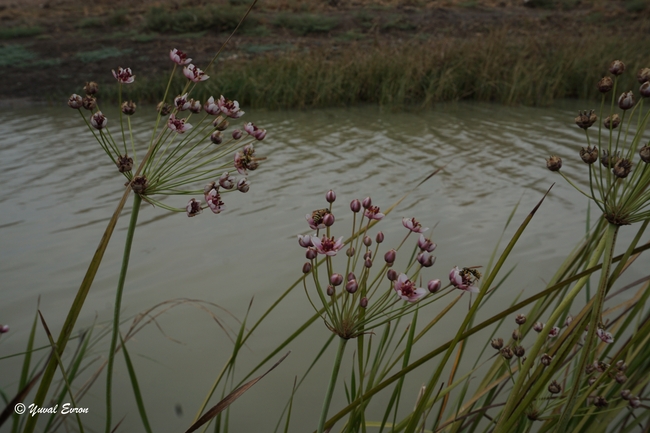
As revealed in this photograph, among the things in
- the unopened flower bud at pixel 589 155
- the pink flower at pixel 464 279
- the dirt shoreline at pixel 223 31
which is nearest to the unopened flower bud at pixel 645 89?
the unopened flower bud at pixel 589 155

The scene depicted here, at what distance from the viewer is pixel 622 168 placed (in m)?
1.12

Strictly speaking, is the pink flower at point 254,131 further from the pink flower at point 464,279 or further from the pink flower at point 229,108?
the pink flower at point 464,279

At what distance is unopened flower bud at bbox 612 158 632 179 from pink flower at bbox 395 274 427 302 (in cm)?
44

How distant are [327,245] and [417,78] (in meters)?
9.74

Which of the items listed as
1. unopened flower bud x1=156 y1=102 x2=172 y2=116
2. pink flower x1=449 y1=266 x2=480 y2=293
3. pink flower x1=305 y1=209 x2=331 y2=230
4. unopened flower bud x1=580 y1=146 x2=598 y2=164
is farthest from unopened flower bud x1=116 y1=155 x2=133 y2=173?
unopened flower bud x1=580 y1=146 x2=598 y2=164

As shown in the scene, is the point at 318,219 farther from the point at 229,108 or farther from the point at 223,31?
the point at 223,31

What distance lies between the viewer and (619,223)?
1123 millimetres

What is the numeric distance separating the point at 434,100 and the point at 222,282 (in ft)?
25.8

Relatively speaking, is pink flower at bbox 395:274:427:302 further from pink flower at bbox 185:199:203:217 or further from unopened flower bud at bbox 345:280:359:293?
pink flower at bbox 185:199:203:217

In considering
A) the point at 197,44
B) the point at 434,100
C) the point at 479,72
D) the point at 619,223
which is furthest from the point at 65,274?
the point at 197,44

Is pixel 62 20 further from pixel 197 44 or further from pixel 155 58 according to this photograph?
pixel 155 58

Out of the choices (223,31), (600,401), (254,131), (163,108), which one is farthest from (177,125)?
(223,31)

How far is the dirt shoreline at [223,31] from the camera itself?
13.5 metres

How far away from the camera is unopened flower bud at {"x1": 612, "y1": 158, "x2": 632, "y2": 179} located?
1.11 m
